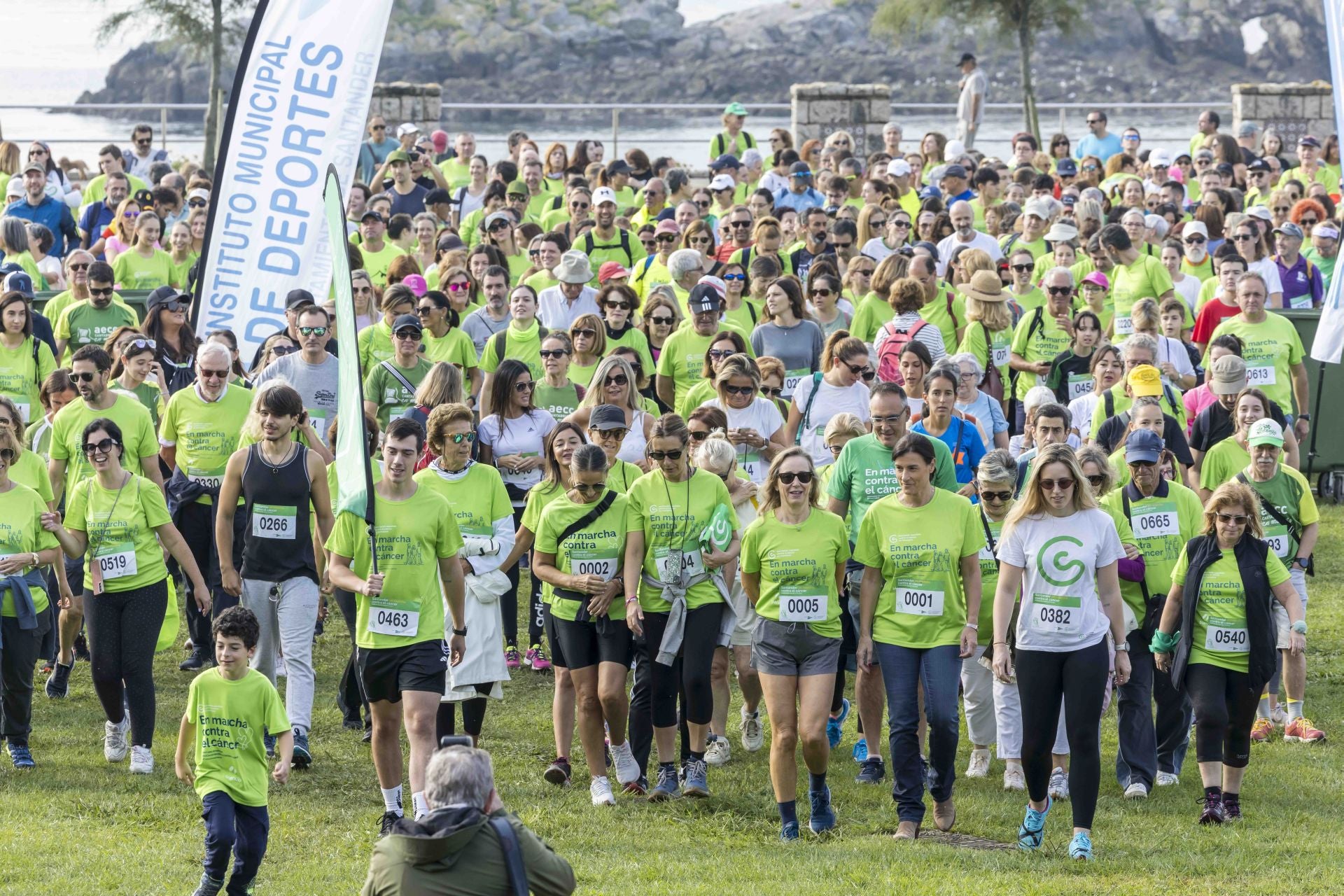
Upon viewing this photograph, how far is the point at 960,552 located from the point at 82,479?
467 centimetres

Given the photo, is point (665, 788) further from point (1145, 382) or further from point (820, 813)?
point (1145, 382)

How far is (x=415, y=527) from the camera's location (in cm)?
830

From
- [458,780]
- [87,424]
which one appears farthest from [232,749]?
[87,424]

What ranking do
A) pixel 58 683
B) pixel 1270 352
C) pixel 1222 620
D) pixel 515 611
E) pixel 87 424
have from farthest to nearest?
pixel 1270 352 → pixel 515 611 → pixel 58 683 → pixel 87 424 → pixel 1222 620

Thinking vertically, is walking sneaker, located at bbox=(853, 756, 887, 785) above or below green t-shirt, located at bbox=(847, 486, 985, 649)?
below

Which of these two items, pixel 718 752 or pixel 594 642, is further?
pixel 718 752

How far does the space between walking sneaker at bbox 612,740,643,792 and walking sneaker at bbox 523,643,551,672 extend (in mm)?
2311

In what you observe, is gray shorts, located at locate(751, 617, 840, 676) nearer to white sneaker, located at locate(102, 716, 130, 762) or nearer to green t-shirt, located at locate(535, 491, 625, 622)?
green t-shirt, located at locate(535, 491, 625, 622)

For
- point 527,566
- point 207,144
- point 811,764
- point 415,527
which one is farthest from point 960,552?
point 207,144

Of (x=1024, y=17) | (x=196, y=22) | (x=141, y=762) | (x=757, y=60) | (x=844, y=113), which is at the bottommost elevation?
(x=141, y=762)

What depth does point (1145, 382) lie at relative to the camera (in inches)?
410

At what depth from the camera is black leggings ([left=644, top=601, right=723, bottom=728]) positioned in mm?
8930

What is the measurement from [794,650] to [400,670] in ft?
5.75

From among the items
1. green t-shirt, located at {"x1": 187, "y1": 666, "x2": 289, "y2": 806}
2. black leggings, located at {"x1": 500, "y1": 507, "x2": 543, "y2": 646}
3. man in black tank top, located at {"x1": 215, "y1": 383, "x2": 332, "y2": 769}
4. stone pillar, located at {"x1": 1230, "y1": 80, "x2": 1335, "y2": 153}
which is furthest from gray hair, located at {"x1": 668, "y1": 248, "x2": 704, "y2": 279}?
stone pillar, located at {"x1": 1230, "y1": 80, "x2": 1335, "y2": 153}
